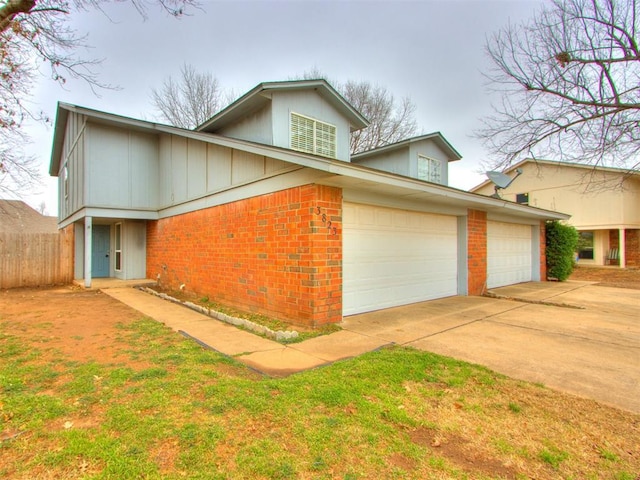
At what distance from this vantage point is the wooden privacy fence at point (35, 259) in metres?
11.9

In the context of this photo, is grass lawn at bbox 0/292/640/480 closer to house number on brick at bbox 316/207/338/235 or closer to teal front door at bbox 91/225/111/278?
house number on brick at bbox 316/207/338/235

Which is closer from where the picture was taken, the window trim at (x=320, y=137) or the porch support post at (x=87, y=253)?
the window trim at (x=320, y=137)

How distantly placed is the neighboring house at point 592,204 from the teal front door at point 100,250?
19.7 m

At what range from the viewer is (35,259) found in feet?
40.7

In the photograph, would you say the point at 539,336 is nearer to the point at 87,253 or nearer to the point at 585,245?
the point at 87,253

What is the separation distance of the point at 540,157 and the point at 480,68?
3286 mm

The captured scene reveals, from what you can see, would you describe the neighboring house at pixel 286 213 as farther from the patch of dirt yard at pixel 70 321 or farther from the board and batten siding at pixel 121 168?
the patch of dirt yard at pixel 70 321

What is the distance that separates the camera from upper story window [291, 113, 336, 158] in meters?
9.59

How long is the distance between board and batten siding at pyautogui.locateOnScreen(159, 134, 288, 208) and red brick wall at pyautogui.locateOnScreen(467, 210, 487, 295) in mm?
6122

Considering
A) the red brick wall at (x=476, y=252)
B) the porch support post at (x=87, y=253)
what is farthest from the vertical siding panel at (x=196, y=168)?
the red brick wall at (x=476, y=252)

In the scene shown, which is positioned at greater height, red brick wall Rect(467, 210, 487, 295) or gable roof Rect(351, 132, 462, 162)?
gable roof Rect(351, 132, 462, 162)

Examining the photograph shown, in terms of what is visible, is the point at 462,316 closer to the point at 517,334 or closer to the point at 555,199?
the point at 517,334

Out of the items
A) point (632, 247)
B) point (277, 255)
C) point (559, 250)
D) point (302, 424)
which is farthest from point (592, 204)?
point (302, 424)

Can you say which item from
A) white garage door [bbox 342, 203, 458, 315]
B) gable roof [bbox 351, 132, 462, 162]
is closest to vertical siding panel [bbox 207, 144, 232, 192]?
white garage door [bbox 342, 203, 458, 315]
